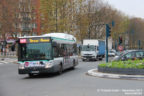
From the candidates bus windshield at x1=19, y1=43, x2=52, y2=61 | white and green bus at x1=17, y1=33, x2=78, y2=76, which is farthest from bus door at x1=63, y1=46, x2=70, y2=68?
bus windshield at x1=19, y1=43, x2=52, y2=61

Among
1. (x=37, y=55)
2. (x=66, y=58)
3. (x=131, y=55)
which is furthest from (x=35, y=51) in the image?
(x=131, y=55)

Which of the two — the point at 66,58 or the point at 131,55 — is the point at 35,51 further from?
the point at 131,55

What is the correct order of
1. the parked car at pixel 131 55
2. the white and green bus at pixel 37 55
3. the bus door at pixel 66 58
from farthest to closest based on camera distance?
the parked car at pixel 131 55 < the bus door at pixel 66 58 < the white and green bus at pixel 37 55

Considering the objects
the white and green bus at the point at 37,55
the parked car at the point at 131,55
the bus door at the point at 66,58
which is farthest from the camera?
the parked car at the point at 131,55

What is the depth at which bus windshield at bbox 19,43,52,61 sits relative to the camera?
58.5 feet

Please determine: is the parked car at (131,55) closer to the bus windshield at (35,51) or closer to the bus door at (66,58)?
the bus door at (66,58)

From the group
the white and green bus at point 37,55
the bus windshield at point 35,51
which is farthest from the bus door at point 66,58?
the bus windshield at point 35,51

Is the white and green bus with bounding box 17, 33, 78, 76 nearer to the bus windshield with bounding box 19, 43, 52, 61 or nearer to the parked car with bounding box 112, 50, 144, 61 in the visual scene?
the bus windshield with bounding box 19, 43, 52, 61

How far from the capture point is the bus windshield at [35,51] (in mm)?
17828

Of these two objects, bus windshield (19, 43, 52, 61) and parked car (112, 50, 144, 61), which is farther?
parked car (112, 50, 144, 61)

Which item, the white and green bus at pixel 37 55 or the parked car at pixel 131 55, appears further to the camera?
the parked car at pixel 131 55

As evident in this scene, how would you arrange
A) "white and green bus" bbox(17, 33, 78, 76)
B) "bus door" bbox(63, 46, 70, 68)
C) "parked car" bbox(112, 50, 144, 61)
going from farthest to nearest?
"parked car" bbox(112, 50, 144, 61), "bus door" bbox(63, 46, 70, 68), "white and green bus" bbox(17, 33, 78, 76)

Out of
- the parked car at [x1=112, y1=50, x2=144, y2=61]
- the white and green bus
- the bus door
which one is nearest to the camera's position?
the white and green bus

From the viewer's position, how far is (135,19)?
9606cm
